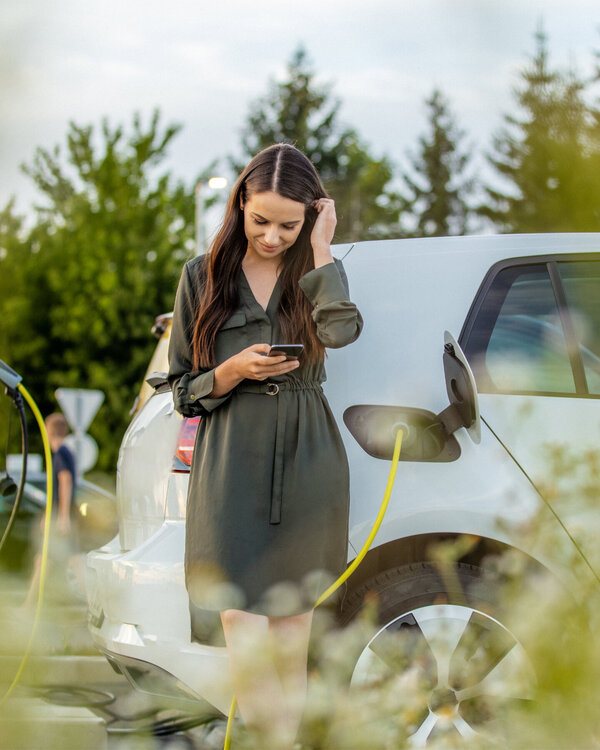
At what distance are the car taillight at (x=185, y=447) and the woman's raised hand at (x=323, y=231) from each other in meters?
0.67

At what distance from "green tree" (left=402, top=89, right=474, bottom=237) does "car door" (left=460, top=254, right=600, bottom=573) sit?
38.1 metres

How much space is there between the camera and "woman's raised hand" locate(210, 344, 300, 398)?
2219mm

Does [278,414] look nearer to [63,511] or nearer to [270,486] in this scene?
[270,486]

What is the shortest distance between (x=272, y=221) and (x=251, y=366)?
1.39 feet

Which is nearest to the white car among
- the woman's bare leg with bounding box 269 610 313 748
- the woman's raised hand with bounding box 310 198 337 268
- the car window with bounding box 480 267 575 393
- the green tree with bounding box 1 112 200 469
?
the car window with bounding box 480 267 575 393

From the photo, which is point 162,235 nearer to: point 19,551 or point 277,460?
point 19,551

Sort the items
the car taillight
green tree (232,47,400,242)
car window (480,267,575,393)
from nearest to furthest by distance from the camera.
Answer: car window (480,267,575,393)
the car taillight
green tree (232,47,400,242)

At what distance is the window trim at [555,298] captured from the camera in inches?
105

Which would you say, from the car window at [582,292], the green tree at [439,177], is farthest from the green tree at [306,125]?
the car window at [582,292]

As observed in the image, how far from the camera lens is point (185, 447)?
2754 mm

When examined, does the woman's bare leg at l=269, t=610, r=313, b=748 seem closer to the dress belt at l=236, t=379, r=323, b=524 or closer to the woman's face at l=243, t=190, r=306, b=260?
the dress belt at l=236, t=379, r=323, b=524

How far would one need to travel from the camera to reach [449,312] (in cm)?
273

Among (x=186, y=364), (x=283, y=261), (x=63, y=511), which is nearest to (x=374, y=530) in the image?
(x=186, y=364)

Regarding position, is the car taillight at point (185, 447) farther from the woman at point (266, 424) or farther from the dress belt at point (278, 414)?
the dress belt at point (278, 414)
